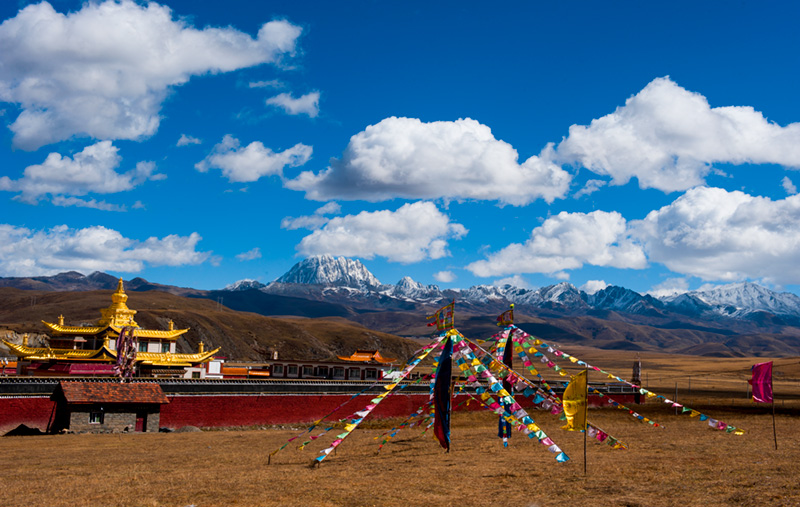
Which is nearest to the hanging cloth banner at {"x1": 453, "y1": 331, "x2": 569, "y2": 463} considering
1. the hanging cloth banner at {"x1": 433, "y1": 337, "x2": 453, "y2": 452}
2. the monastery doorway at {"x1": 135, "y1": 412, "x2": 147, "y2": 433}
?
the hanging cloth banner at {"x1": 433, "y1": 337, "x2": 453, "y2": 452}

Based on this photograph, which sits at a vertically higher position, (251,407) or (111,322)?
(111,322)

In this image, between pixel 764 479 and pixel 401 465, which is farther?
pixel 401 465

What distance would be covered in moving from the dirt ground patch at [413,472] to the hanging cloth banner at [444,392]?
116cm

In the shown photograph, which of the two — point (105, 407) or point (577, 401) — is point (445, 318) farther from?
point (105, 407)

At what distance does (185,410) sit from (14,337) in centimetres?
8965

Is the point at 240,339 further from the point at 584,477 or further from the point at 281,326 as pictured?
the point at 584,477

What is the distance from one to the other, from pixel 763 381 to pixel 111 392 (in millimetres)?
37080

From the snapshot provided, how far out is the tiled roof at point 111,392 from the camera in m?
40.4

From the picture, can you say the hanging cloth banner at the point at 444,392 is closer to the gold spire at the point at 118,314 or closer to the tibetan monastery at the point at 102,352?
→ the tibetan monastery at the point at 102,352

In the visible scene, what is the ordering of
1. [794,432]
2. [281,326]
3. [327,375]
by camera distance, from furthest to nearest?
[281,326], [327,375], [794,432]

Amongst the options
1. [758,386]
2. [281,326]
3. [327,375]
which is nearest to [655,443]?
[758,386]

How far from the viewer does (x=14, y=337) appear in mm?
116438

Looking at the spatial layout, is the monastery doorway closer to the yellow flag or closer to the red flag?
the red flag

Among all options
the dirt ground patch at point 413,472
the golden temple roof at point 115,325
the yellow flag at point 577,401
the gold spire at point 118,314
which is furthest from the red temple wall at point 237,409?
the yellow flag at point 577,401
